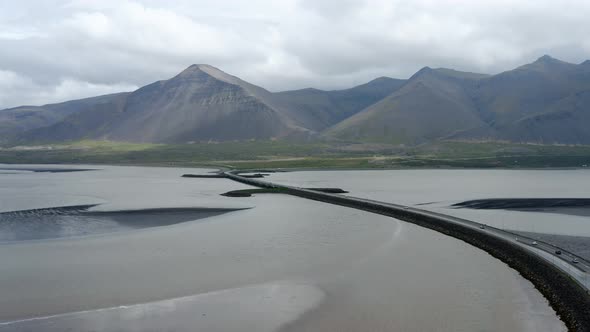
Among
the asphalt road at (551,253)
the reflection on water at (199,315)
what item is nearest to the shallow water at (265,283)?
the reflection on water at (199,315)

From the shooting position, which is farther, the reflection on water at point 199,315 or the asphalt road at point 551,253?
the asphalt road at point 551,253

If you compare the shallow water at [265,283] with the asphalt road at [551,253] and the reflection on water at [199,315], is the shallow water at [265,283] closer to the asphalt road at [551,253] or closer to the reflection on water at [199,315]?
the reflection on water at [199,315]

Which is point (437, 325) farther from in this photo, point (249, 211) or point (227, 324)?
point (249, 211)

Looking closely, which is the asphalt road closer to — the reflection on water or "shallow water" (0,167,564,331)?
"shallow water" (0,167,564,331)

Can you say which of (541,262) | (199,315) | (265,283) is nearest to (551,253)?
(541,262)

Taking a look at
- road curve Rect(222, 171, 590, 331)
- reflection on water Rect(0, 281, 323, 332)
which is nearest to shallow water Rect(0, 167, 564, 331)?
reflection on water Rect(0, 281, 323, 332)

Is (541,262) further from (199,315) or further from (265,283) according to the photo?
(199,315)
